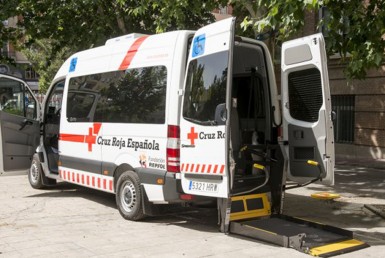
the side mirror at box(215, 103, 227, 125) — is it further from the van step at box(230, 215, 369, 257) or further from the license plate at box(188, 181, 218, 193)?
the van step at box(230, 215, 369, 257)

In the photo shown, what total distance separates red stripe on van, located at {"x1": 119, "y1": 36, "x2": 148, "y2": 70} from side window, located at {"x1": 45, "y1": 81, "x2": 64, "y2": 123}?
245 cm

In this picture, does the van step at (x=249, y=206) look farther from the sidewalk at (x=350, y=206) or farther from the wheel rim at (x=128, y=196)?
the wheel rim at (x=128, y=196)

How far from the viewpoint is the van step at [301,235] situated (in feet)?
18.3

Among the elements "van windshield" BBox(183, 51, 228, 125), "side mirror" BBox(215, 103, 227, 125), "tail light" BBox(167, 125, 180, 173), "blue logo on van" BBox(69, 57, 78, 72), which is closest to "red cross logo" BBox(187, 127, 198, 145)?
"van windshield" BBox(183, 51, 228, 125)

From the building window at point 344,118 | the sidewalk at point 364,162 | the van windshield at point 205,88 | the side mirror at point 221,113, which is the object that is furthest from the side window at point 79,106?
the building window at point 344,118

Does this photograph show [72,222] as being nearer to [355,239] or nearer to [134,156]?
[134,156]

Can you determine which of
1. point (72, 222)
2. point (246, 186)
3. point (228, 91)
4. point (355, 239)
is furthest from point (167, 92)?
point (355, 239)

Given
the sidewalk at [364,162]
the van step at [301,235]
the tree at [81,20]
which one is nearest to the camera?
the van step at [301,235]

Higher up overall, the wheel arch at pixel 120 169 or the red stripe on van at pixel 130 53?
the red stripe on van at pixel 130 53

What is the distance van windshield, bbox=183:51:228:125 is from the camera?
6055mm

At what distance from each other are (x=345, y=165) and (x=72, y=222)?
10.9 meters

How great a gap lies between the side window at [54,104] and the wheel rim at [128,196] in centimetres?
311

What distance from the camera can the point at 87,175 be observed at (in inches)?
325

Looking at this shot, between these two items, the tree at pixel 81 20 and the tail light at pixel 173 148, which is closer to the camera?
the tail light at pixel 173 148
